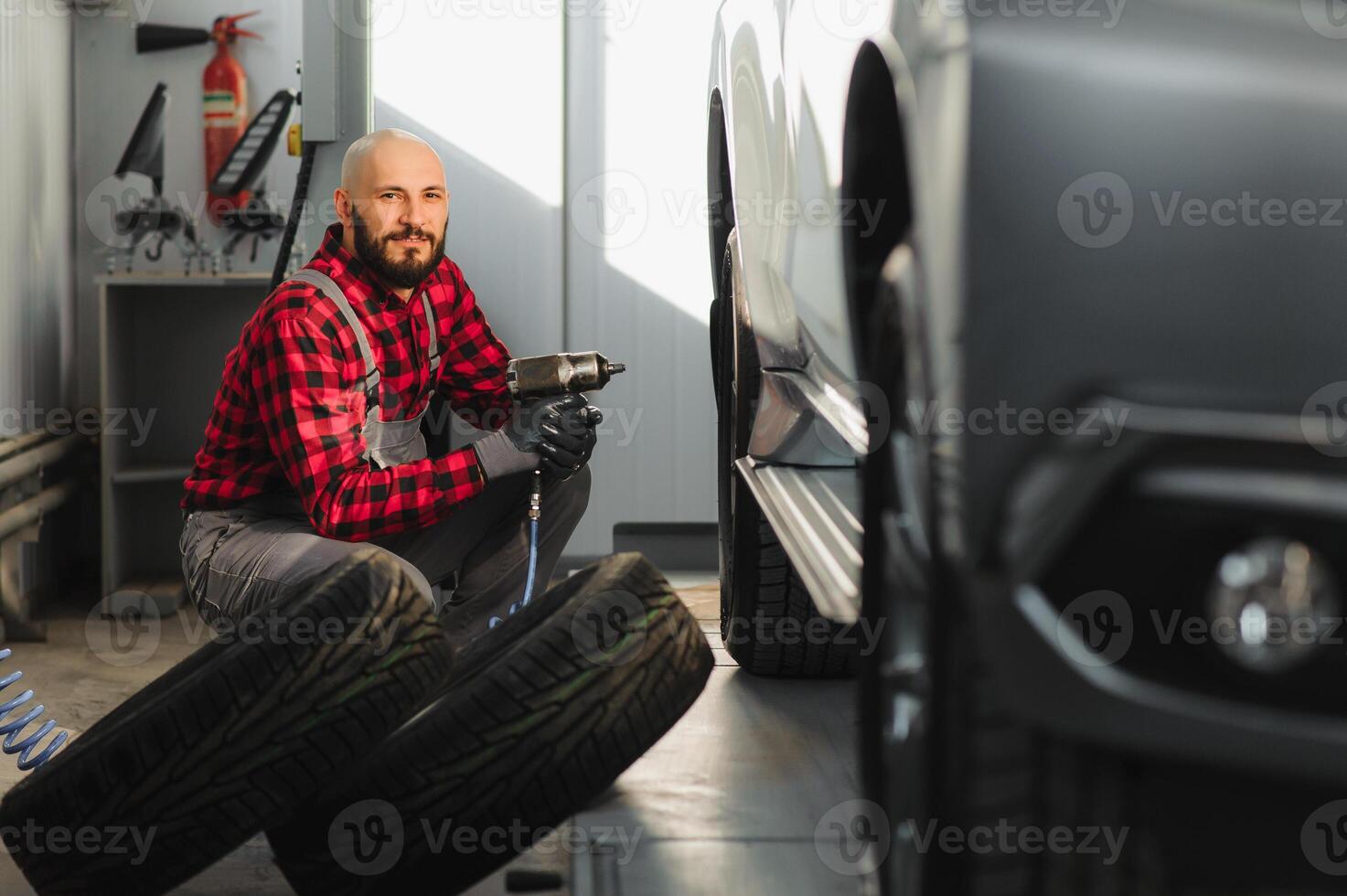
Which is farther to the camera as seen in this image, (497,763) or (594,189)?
(594,189)

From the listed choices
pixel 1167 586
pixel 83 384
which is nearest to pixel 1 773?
pixel 1167 586

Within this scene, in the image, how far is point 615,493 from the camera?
13.9ft

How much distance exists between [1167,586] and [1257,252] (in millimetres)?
248

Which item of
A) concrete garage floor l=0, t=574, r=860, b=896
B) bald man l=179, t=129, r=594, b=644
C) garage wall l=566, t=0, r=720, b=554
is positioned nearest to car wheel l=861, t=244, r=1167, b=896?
concrete garage floor l=0, t=574, r=860, b=896

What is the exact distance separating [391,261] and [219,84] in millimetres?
2682

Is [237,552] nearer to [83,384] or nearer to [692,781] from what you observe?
[692,781]

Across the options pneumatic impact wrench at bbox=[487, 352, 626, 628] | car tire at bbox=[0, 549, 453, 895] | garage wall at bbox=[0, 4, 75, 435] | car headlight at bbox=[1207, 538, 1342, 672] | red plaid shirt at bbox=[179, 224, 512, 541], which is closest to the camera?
car headlight at bbox=[1207, 538, 1342, 672]

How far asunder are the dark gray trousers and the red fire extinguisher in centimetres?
251

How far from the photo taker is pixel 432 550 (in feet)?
9.68

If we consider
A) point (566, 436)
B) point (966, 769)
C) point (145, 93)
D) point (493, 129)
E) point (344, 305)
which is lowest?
point (966, 769)

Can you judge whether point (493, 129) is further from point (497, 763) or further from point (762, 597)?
point (497, 763)

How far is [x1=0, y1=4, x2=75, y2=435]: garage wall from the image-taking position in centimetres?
439

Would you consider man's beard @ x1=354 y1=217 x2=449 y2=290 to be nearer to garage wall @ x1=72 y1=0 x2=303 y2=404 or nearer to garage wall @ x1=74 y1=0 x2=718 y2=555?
garage wall @ x1=74 y1=0 x2=718 y2=555

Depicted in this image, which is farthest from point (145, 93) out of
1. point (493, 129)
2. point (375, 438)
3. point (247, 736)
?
point (247, 736)
